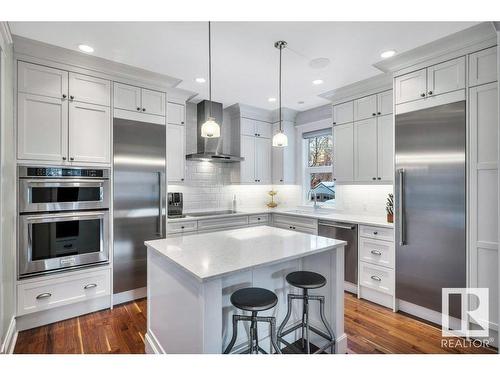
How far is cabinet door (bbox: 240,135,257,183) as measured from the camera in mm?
4473

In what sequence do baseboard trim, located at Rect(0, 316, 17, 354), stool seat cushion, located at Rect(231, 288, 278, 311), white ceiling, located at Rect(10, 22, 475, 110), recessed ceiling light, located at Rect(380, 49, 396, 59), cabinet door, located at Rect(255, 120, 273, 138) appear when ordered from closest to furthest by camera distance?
1. stool seat cushion, located at Rect(231, 288, 278, 311)
2. baseboard trim, located at Rect(0, 316, 17, 354)
3. white ceiling, located at Rect(10, 22, 475, 110)
4. recessed ceiling light, located at Rect(380, 49, 396, 59)
5. cabinet door, located at Rect(255, 120, 273, 138)

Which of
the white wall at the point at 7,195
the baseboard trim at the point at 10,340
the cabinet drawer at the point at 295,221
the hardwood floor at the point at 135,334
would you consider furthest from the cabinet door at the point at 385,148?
the baseboard trim at the point at 10,340

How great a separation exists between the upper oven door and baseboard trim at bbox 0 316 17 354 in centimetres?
100

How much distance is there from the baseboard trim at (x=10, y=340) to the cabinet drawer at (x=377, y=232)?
3526mm

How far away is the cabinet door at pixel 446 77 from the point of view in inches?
93.4

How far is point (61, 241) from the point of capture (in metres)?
2.62

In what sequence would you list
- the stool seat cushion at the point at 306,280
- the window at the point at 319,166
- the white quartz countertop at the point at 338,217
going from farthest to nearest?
1. the window at the point at 319,166
2. the white quartz countertop at the point at 338,217
3. the stool seat cushion at the point at 306,280

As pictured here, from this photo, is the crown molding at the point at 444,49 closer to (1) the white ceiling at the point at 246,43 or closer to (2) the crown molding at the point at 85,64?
(1) the white ceiling at the point at 246,43

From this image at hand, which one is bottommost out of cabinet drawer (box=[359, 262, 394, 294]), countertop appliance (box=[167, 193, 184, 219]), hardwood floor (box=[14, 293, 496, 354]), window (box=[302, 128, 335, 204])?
hardwood floor (box=[14, 293, 496, 354])

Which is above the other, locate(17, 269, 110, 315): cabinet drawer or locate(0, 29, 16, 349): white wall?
locate(0, 29, 16, 349): white wall

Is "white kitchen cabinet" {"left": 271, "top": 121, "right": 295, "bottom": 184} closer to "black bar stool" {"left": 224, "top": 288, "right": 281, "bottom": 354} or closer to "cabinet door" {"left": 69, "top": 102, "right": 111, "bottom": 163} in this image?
"cabinet door" {"left": 69, "top": 102, "right": 111, "bottom": 163}

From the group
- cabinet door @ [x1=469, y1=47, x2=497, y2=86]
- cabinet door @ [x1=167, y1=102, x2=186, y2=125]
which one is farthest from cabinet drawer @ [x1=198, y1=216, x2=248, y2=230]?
cabinet door @ [x1=469, y1=47, x2=497, y2=86]

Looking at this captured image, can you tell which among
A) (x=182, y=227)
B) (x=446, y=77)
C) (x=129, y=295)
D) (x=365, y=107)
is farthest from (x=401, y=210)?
(x=129, y=295)

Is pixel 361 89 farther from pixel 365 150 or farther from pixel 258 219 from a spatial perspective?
pixel 258 219
